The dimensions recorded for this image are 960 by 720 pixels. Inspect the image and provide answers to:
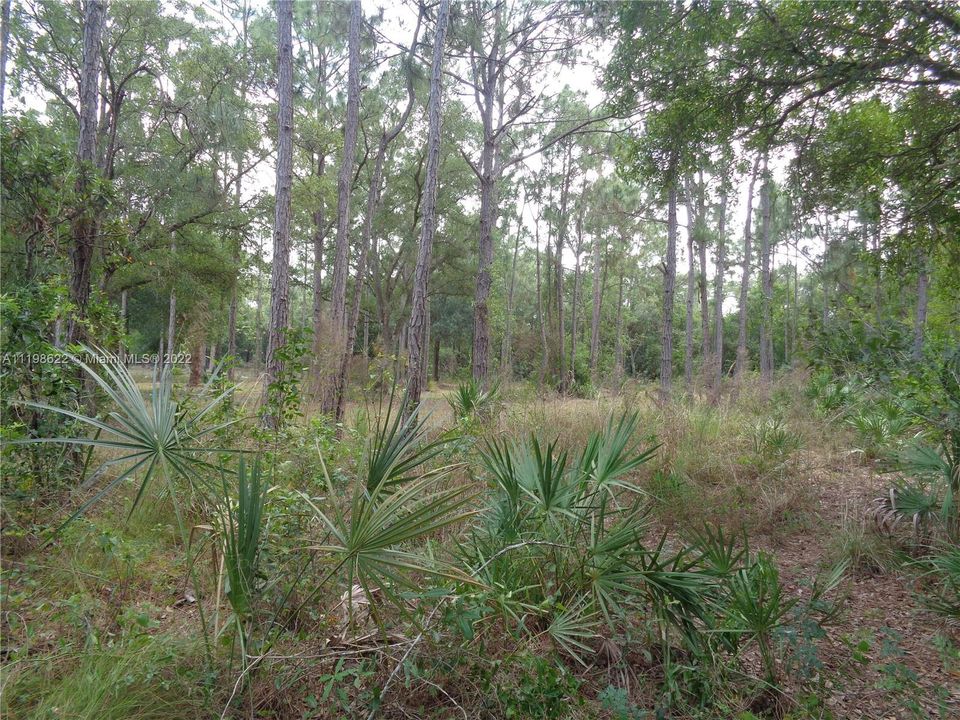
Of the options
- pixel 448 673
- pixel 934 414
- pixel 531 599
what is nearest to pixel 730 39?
pixel 934 414

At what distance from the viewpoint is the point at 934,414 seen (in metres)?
4.91

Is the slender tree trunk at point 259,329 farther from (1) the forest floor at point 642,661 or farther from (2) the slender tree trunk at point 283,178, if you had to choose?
(1) the forest floor at point 642,661

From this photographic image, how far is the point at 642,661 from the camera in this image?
10.6ft

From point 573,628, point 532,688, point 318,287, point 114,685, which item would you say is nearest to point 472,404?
point 573,628

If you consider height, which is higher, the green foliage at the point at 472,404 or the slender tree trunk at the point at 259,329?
the slender tree trunk at the point at 259,329

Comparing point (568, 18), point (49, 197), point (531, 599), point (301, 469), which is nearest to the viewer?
point (531, 599)

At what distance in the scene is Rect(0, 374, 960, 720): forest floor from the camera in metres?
2.52

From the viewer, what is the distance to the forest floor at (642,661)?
2520 millimetres

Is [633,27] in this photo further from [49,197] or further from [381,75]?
[381,75]

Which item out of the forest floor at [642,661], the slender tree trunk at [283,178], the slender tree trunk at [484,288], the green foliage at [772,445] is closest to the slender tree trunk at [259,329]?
the slender tree trunk at [283,178]

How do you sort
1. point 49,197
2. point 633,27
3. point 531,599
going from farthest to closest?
point 633,27 → point 49,197 → point 531,599

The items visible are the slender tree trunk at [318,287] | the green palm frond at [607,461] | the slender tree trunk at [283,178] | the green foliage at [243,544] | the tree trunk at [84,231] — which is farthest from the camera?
the slender tree trunk at [283,178]

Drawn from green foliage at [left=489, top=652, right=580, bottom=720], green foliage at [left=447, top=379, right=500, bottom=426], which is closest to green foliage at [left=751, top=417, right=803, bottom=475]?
green foliage at [left=447, top=379, right=500, bottom=426]

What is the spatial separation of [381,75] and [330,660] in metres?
18.7
